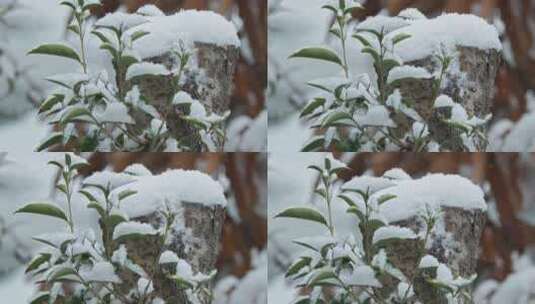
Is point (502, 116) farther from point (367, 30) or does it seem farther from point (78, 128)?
point (78, 128)

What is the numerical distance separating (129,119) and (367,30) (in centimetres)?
62

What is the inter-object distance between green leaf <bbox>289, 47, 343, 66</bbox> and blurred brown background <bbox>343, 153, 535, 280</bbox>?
0.82 ft

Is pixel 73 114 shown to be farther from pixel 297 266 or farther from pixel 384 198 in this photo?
pixel 384 198

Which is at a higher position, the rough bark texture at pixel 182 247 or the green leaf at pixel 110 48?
the green leaf at pixel 110 48

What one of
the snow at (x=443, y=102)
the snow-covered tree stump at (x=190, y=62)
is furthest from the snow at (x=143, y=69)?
the snow at (x=443, y=102)

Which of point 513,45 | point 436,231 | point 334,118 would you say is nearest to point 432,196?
point 436,231

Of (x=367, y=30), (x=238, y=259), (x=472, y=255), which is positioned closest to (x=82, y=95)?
(x=238, y=259)

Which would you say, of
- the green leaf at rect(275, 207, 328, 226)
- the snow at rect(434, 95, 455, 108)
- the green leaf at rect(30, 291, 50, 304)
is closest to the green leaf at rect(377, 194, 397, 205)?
the green leaf at rect(275, 207, 328, 226)

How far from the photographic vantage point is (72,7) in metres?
2.59

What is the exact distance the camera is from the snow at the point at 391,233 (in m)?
2.53

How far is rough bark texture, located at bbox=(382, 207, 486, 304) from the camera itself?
8.42ft

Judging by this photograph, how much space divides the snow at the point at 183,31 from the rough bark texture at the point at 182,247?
0.40 meters

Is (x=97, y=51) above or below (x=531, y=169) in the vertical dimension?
above

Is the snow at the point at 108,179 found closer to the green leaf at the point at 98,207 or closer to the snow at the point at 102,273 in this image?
the green leaf at the point at 98,207
